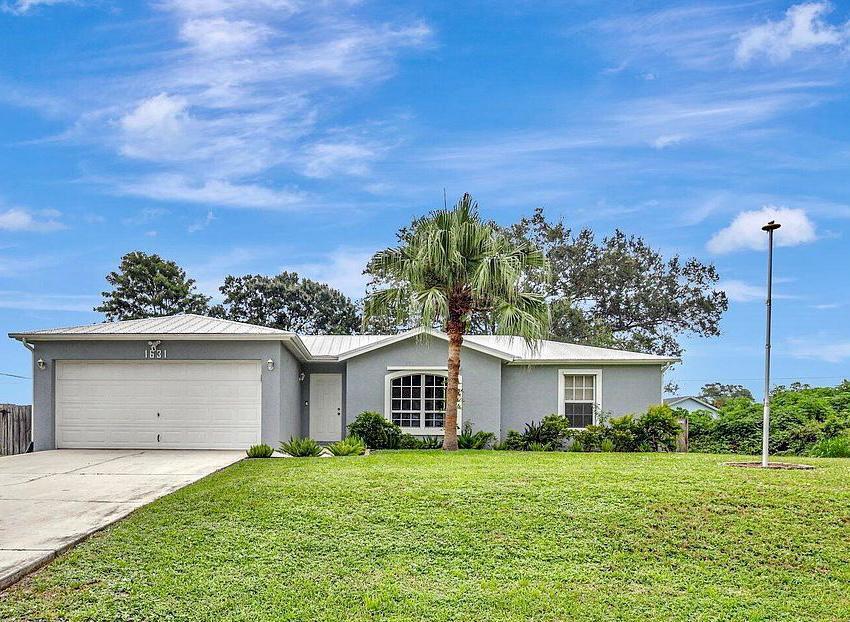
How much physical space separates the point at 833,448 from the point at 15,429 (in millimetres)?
18294

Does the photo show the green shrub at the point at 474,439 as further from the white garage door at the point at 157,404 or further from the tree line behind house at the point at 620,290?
the tree line behind house at the point at 620,290

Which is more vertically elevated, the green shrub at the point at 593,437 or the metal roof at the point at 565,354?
the metal roof at the point at 565,354

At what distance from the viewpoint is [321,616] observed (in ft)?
18.0

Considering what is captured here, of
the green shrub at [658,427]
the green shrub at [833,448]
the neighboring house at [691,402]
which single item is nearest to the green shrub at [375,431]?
the green shrub at [658,427]

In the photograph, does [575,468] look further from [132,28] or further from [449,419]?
[132,28]

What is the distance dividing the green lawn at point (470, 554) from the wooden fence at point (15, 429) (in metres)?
9.41

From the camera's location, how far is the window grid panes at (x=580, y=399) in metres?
19.5

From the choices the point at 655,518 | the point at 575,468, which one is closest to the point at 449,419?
the point at 575,468

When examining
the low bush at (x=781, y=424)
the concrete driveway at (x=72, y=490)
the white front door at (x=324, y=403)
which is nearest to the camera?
the concrete driveway at (x=72, y=490)

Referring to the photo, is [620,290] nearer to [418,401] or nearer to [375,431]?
[418,401]

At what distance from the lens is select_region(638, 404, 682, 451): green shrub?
683 inches

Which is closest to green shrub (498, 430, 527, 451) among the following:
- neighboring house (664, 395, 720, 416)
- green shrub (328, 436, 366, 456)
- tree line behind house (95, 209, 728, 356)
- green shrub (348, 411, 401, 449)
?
green shrub (348, 411, 401, 449)

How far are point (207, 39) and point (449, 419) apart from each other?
33.0 feet

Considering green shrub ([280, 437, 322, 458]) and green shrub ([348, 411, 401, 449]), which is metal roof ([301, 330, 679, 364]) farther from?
green shrub ([280, 437, 322, 458])
